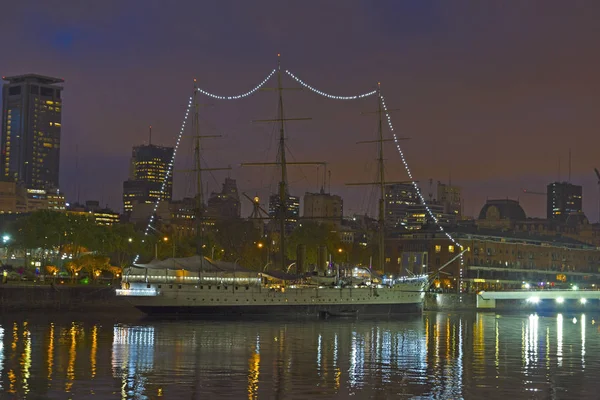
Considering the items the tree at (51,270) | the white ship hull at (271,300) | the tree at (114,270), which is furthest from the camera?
the tree at (114,270)

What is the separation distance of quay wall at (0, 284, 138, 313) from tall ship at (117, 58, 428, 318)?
514 centimetres

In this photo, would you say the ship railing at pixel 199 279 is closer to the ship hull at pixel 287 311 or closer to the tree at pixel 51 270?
the ship hull at pixel 287 311

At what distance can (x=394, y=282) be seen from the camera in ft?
472

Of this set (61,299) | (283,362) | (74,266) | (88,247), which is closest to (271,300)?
(61,299)

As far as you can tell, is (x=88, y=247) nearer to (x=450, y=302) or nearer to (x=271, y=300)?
(x=271, y=300)

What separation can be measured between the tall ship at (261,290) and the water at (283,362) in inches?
717

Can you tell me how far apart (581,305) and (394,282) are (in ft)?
204

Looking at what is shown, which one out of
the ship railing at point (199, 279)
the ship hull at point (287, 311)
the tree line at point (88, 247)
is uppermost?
the tree line at point (88, 247)

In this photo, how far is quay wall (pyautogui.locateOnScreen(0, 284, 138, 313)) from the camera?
12194cm

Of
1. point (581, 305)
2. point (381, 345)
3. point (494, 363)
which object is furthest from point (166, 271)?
point (581, 305)

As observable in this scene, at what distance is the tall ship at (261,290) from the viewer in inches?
4712

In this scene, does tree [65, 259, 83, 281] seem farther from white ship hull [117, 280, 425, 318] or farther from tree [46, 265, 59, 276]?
white ship hull [117, 280, 425, 318]

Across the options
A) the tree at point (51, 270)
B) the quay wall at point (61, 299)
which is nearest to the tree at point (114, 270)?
the tree at point (51, 270)

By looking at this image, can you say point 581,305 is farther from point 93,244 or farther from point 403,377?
point 403,377
